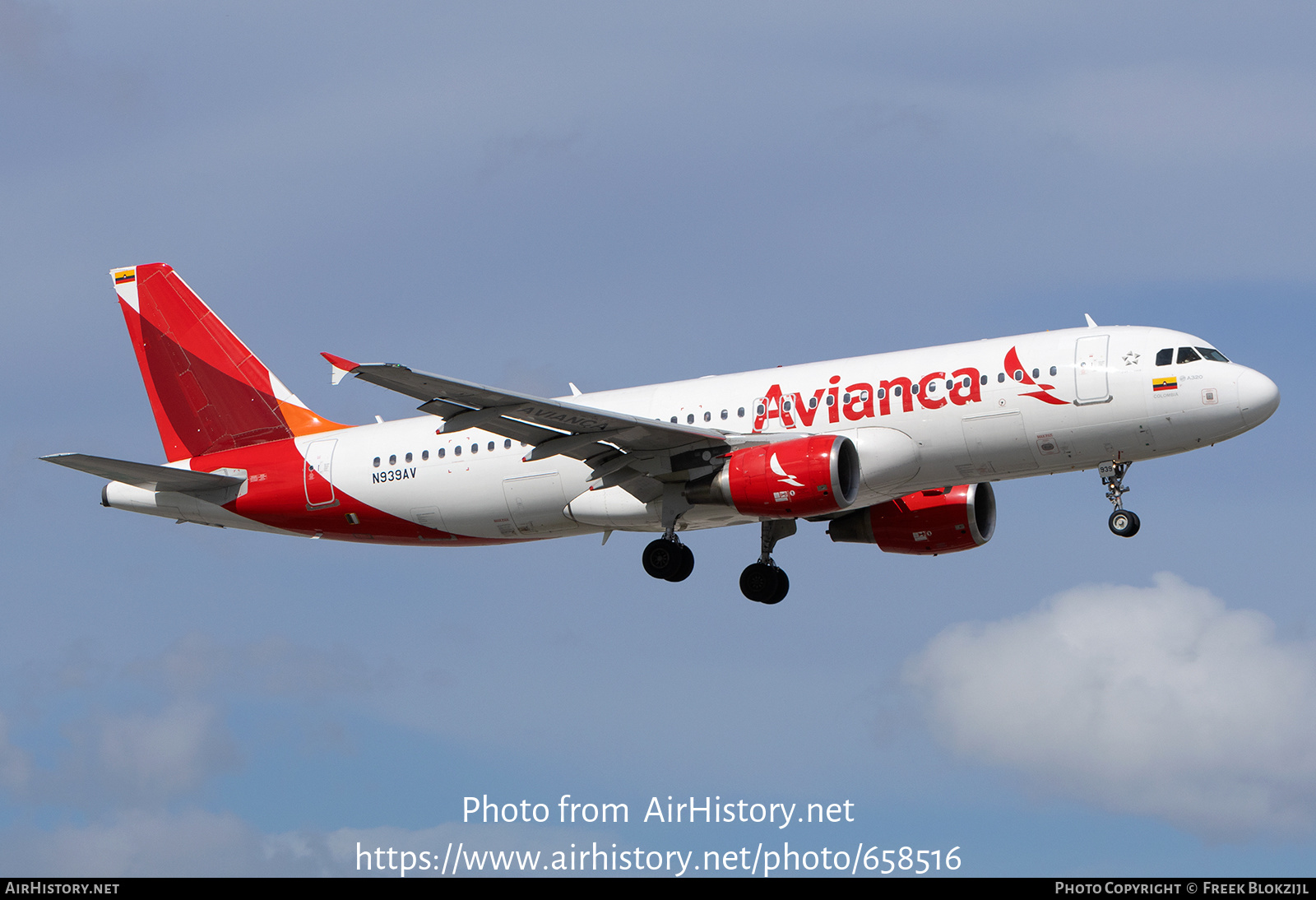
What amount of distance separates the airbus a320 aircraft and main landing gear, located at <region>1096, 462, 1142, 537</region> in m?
0.04

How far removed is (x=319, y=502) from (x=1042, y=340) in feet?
60.6

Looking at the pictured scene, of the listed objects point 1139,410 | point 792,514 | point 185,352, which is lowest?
point 792,514

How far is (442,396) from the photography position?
108 feet

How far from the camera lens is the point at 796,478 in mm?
35094

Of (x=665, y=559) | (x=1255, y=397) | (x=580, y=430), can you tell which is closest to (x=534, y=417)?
(x=580, y=430)

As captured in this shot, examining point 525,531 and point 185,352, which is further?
point 185,352

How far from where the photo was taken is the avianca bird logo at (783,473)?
35125mm

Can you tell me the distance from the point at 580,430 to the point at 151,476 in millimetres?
12129

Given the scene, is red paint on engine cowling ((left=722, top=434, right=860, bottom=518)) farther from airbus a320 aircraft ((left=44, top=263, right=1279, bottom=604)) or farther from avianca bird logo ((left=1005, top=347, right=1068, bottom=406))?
avianca bird logo ((left=1005, top=347, right=1068, bottom=406))

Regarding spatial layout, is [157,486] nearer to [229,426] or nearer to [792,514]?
[229,426]

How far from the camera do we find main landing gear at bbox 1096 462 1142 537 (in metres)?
35.5

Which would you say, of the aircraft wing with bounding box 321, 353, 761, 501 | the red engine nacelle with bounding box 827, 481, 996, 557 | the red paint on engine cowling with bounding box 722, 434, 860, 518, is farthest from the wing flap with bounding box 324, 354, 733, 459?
the red engine nacelle with bounding box 827, 481, 996, 557

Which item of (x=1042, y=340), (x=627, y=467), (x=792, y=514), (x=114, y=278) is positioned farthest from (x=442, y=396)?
(x=114, y=278)

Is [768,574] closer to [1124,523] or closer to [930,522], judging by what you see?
[930,522]
